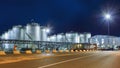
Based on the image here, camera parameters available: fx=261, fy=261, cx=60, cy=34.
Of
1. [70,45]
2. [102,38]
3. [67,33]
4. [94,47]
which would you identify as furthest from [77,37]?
[70,45]

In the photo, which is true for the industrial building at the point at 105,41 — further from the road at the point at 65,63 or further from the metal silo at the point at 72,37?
the road at the point at 65,63

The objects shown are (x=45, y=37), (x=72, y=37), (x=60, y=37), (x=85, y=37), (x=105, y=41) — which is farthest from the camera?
(x=105, y=41)

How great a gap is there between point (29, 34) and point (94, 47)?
26.4 metres

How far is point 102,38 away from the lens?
187125 millimetres

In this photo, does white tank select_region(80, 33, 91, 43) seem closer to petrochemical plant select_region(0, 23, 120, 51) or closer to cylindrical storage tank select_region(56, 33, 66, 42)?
petrochemical plant select_region(0, 23, 120, 51)

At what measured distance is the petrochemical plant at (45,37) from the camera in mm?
104062

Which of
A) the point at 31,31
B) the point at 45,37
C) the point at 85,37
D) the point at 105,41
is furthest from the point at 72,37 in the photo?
the point at 31,31

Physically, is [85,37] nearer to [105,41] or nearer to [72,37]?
[72,37]

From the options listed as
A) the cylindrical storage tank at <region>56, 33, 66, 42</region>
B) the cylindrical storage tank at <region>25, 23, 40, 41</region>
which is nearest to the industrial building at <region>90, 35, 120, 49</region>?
the cylindrical storage tank at <region>56, 33, 66, 42</region>

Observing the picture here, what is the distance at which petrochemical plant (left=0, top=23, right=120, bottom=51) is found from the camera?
4097 inches

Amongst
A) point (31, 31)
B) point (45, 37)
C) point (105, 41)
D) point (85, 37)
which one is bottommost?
point (105, 41)

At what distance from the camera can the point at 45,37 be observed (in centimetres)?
12144

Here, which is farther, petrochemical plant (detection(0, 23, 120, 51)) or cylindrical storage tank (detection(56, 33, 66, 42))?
cylindrical storage tank (detection(56, 33, 66, 42))

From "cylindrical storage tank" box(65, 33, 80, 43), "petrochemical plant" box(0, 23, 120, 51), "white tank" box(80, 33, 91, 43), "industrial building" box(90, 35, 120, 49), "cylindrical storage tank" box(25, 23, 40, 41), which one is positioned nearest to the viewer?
"cylindrical storage tank" box(25, 23, 40, 41)
